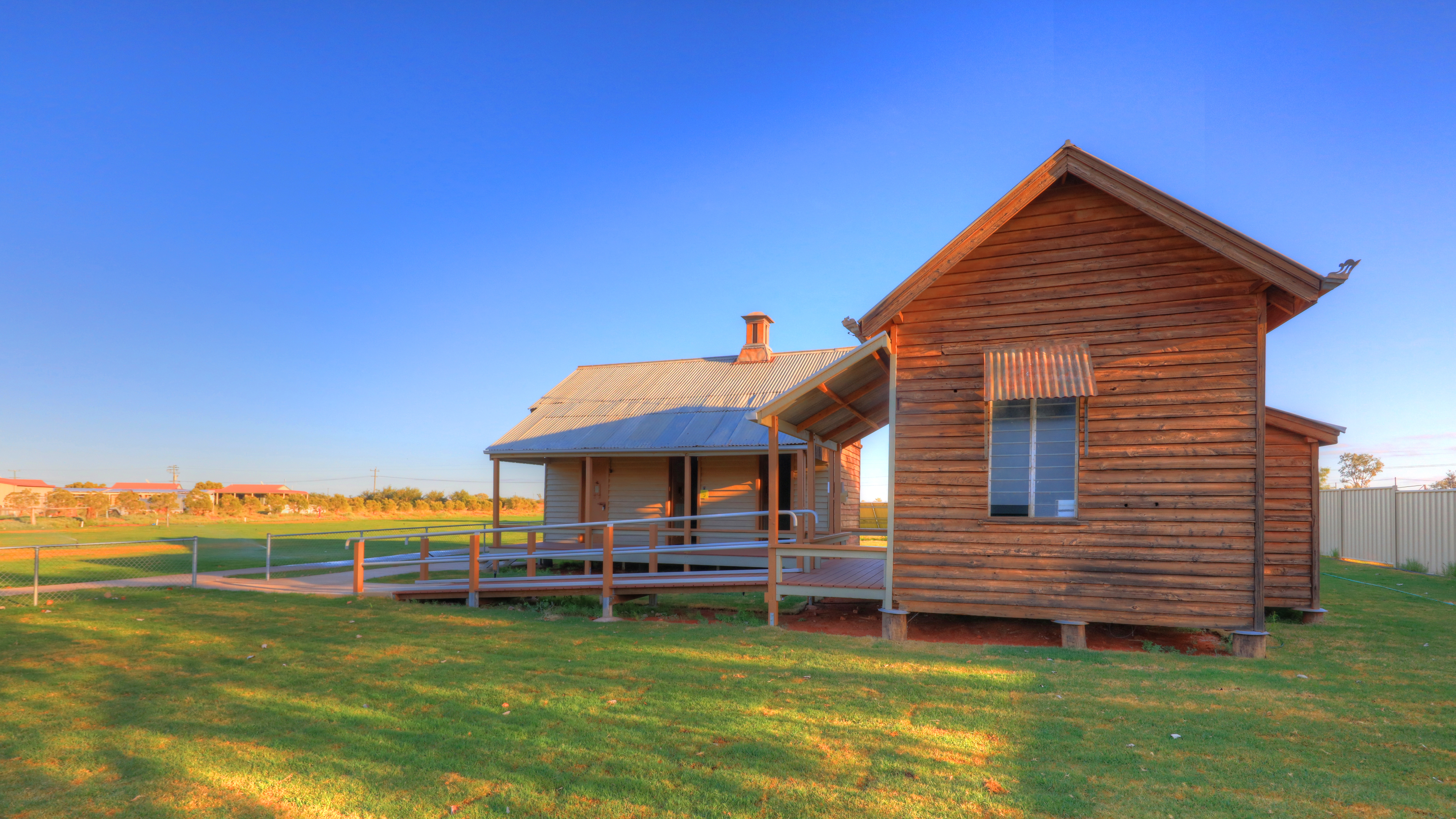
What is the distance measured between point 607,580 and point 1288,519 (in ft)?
34.2

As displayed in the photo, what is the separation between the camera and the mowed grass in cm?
418

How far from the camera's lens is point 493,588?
41.4 ft

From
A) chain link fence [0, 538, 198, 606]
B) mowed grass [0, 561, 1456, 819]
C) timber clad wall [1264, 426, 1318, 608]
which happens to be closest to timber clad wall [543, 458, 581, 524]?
chain link fence [0, 538, 198, 606]

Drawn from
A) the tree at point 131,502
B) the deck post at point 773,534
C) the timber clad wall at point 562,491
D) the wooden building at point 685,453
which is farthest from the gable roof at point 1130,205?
the tree at point 131,502

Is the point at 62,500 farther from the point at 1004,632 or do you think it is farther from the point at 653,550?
the point at 1004,632

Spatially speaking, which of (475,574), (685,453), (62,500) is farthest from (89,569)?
(62,500)

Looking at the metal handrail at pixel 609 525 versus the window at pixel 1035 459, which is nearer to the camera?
the window at pixel 1035 459

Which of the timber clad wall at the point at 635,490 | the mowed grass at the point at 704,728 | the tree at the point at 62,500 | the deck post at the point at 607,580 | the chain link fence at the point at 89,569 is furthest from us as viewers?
the tree at the point at 62,500

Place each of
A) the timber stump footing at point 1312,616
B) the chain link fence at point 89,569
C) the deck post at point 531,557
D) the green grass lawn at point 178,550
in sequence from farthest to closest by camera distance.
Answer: the green grass lawn at point 178,550 < the deck post at point 531,557 < the chain link fence at point 89,569 < the timber stump footing at point 1312,616

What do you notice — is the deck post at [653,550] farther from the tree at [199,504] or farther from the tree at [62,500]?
the tree at [62,500]

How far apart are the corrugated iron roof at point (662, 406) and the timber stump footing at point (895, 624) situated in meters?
6.37

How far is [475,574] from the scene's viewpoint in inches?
494

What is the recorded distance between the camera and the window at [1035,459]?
29.7 feet

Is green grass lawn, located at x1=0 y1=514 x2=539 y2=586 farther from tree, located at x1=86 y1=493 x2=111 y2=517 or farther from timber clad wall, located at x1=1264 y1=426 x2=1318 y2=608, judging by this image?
timber clad wall, located at x1=1264 y1=426 x2=1318 y2=608
